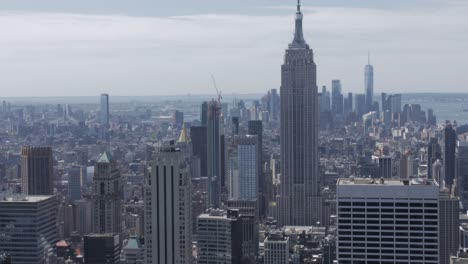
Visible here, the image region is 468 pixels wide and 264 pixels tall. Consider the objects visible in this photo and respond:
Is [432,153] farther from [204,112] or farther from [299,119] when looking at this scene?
[204,112]

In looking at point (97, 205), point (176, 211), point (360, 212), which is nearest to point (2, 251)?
point (97, 205)

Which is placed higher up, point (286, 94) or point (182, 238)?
point (286, 94)

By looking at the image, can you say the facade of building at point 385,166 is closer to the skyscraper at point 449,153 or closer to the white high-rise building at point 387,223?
the skyscraper at point 449,153

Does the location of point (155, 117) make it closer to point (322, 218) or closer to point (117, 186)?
point (322, 218)

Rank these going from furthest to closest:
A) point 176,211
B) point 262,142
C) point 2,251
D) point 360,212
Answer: point 262,142 → point 2,251 → point 176,211 → point 360,212

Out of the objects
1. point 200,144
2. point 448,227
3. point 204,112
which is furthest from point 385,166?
point 448,227

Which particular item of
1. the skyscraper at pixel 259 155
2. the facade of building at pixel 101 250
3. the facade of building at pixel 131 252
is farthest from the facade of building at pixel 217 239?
the skyscraper at pixel 259 155

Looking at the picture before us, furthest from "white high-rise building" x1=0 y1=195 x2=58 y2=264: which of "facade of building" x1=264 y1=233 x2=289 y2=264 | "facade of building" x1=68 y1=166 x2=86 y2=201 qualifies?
"facade of building" x1=68 y1=166 x2=86 y2=201
